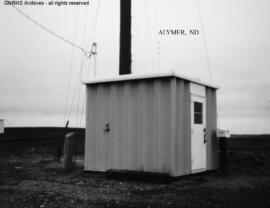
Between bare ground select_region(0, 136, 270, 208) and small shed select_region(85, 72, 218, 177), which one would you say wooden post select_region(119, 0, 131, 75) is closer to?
small shed select_region(85, 72, 218, 177)

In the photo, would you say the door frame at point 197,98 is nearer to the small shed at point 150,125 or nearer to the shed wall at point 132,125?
the small shed at point 150,125

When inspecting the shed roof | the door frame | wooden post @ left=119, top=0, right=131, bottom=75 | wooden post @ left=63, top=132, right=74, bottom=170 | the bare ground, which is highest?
wooden post @ left=119, top=0, right=131, bottom=75

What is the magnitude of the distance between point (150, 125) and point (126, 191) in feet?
7.34

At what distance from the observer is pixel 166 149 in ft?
29.7

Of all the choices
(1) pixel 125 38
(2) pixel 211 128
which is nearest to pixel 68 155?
(1) pixel 125 38

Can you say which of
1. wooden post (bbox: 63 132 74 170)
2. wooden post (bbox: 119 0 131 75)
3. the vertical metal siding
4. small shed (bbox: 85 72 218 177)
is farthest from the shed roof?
wooden post (bbox: 63 132 74 170)

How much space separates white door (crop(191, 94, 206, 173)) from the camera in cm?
999

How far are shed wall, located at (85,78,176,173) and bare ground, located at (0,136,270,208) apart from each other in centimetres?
62

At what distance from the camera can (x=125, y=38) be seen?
11820mm

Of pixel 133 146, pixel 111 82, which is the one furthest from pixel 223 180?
pixel 111 82

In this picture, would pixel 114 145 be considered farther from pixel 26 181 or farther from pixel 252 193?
pixel 252 193

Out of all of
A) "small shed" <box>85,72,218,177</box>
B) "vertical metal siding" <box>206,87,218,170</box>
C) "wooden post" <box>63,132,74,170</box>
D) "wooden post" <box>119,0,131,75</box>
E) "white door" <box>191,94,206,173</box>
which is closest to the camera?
"small shed" <box>85,72,218,177</box>

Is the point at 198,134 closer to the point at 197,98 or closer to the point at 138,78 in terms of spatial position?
the point at 197,98

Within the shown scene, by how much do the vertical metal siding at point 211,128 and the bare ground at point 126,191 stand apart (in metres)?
0.50
